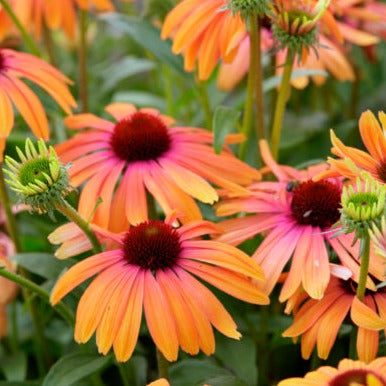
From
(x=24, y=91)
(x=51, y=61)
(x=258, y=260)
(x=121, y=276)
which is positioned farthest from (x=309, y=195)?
(x=51, y=61)

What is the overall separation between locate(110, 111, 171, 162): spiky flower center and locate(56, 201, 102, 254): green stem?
0.46 ft

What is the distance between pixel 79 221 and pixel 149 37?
0.42 m

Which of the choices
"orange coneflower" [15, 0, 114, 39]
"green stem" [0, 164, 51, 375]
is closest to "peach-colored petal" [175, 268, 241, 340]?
"green stem" [0, 164, 51, 375]

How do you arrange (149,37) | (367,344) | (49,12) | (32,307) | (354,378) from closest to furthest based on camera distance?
(354,378), (367,344), (32,307), (149,37), (49,12)

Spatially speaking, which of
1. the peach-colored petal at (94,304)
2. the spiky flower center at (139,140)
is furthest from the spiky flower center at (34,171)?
the spiky flower center at (139,140)

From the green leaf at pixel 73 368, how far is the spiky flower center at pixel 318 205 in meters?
0.22

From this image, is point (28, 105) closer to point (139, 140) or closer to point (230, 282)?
point (139, 140)

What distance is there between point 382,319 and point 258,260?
13 cm

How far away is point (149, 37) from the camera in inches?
41.9

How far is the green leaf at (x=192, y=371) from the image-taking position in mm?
776

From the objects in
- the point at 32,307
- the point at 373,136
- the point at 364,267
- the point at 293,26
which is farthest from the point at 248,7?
the point at 32,307

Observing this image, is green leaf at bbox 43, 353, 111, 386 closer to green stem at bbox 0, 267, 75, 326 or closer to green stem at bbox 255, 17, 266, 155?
green stem at bbox 0, 267, 75, 326

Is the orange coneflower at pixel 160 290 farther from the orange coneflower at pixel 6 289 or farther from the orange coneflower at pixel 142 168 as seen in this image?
the orange coneflower at pixel 6 289

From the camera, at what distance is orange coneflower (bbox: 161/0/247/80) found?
0.87m
